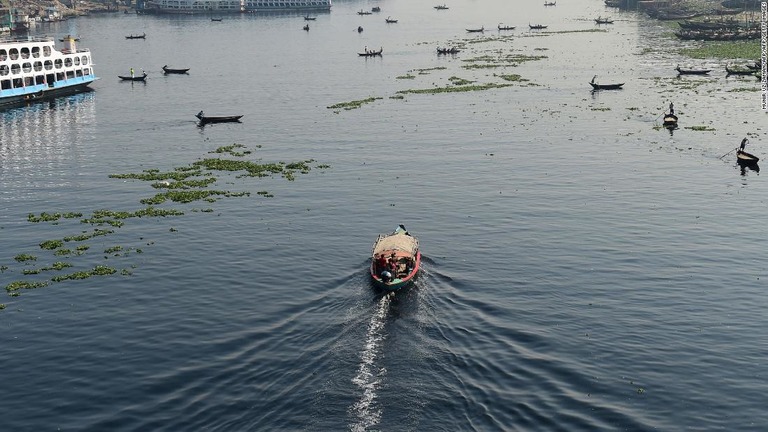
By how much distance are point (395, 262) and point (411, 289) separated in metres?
2.35

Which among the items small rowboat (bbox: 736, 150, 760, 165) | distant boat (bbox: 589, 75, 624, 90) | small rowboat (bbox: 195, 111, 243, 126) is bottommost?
small rowboat (bbox: 736, 150, 760, 165)

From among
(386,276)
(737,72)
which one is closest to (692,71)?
(737,72)

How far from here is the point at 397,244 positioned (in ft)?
203

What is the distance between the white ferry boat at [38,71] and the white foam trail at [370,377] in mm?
122734

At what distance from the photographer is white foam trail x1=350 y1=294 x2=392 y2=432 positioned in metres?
39.4

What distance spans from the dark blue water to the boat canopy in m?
2.49

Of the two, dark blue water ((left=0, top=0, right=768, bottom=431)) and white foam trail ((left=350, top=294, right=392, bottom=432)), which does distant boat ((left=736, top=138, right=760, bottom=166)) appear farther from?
white foam trail ((left=350, top=294, right=392, bottom=432))

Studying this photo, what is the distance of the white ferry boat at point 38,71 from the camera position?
150 meters

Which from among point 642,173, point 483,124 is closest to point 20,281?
point 642,173

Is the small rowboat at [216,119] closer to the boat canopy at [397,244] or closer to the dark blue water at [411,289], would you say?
the dark blue water at [411,289]

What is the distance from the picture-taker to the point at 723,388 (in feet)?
148

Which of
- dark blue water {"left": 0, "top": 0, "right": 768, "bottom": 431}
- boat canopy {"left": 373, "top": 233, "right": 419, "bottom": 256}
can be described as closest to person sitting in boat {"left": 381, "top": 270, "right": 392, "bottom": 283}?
dark blue water {"left": 0, "top": 0, "right": 768, "bottom": 431}

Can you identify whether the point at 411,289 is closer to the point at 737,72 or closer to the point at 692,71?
the point at 737,72

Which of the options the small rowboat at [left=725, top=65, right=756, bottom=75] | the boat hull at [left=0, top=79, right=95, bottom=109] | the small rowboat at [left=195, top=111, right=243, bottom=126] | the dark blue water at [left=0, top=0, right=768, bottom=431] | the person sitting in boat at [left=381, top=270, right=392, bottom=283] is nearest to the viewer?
the dark blue water at [left=0, top=0, right=768, bottom=431]
